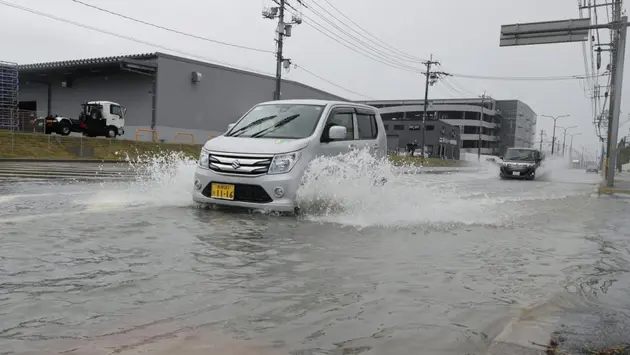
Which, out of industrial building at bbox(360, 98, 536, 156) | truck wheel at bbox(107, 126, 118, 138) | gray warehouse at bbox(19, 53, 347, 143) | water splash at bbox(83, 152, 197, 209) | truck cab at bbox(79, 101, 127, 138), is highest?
industrial building at bbox(360, 98, 536, 156)

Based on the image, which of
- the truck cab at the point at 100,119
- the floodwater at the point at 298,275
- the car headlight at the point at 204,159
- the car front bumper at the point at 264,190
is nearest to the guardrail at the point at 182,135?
the truck cab at the point at 100,119

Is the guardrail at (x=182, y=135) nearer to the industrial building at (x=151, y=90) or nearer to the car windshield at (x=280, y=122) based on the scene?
the industrial building at (x=151, y=90)

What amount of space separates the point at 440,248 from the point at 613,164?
1735cm

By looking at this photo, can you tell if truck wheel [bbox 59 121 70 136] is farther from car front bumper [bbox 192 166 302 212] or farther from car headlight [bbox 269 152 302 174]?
car headlight [bbox 269 152 302 174]

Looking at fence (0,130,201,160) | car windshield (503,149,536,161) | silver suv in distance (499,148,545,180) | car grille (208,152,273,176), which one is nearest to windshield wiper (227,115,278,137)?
car grille (208,152,273,176)

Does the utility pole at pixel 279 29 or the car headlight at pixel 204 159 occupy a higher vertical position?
the utility pole at pixel 279 29

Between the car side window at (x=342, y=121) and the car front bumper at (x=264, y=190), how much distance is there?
1.20m

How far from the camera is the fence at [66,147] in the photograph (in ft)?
69.5

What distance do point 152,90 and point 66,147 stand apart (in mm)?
11804

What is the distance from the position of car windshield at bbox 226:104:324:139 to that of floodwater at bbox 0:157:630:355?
75 cm

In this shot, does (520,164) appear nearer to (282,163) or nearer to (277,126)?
(277,126)

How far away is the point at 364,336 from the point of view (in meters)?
2.88

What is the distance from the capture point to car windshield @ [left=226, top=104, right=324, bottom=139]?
761cm

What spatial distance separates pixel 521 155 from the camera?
1016 inches
